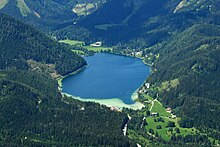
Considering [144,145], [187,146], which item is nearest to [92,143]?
[144,145]

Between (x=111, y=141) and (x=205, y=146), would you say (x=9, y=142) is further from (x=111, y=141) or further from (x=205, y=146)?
(x=205, y=146)

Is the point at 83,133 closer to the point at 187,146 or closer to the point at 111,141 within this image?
the point at 111,141

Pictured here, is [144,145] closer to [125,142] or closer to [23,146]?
[125,142]

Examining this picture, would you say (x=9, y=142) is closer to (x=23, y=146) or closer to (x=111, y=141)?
(x=23, y=146)

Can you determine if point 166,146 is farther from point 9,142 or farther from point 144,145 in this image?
point 9,142

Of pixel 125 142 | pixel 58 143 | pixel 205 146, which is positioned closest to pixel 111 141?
pixel 125 142
